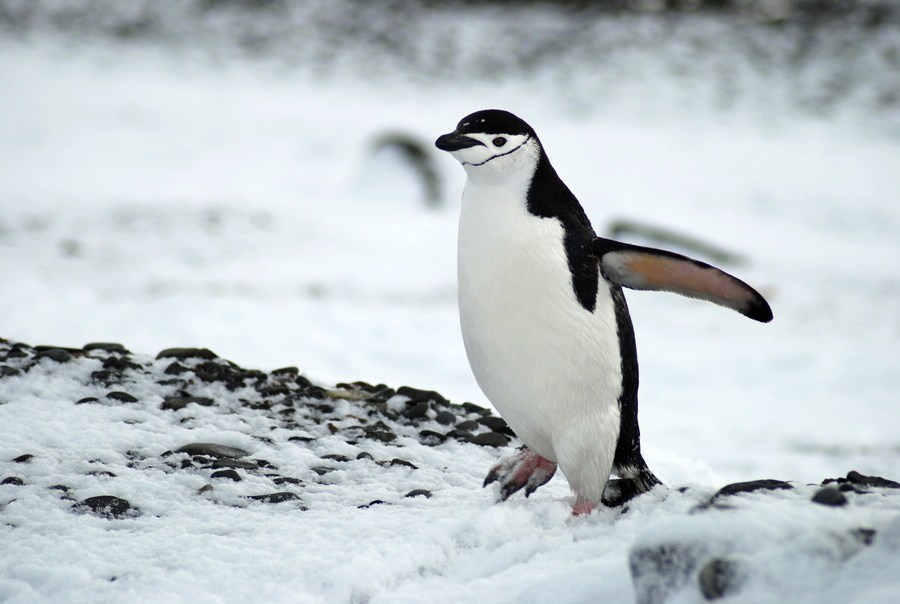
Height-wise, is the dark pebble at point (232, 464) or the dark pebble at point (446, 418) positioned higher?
the dark pebble at point (446, 418)

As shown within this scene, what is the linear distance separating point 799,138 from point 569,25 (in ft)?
27.0

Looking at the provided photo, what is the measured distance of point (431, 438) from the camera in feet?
12.4

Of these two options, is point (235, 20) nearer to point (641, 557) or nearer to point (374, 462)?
point (374, 462)

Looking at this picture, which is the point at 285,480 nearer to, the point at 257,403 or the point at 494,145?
the point at 257,403

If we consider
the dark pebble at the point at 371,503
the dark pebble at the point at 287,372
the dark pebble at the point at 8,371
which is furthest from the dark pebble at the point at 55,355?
the dark pebble at the point at 371,503

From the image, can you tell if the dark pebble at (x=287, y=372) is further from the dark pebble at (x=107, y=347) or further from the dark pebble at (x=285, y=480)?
the dark pebble at (x=285, y=480)

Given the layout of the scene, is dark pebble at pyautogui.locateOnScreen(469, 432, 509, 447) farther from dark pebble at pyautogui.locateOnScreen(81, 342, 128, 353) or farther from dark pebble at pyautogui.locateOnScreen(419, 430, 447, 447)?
dark pebble at pyautogui.locateOnScreen(81, 342, 128, 353)

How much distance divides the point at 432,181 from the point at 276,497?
36.4 feet

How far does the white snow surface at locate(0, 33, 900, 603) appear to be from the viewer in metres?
2.36

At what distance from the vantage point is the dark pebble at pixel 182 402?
3.79 metres

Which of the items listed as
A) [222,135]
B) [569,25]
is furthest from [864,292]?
[569,25]

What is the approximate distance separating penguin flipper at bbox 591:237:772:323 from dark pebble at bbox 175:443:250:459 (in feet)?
4.74

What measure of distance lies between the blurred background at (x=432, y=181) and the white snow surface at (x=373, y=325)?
0.18 ft

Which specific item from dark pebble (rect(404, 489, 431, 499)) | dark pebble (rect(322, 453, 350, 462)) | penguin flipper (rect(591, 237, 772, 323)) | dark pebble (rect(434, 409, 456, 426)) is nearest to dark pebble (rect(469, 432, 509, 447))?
dark pebble (rect(434, 409, 456, 426))
